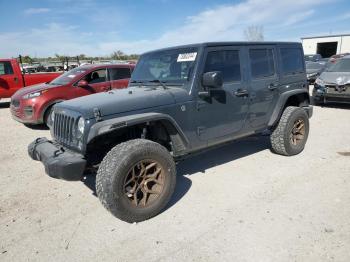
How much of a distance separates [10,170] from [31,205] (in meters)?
1.53

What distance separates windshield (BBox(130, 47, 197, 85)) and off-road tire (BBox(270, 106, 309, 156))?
2.07 metres

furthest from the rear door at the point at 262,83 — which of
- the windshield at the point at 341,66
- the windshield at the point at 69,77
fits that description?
the windshield at the point at 341,66

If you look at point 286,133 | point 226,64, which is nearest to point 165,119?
point 226,64

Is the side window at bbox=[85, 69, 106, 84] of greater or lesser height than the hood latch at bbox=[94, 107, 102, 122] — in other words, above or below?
above

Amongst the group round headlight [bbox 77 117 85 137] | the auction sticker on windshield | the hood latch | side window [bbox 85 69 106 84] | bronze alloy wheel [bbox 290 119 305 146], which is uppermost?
the auction sticker on windshield

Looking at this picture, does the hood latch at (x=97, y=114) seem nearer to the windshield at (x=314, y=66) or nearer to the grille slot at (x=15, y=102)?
the grille slot at (x=15, y=102)

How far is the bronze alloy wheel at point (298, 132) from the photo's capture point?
5453 mm

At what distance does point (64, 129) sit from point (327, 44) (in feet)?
166

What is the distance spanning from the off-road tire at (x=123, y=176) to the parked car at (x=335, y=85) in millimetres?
7806

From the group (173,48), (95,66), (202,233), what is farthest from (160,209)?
(95,66)

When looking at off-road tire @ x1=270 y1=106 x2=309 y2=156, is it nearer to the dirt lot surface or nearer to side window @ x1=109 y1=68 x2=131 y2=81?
the dirt lot surface

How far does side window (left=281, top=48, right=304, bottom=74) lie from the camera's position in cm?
529

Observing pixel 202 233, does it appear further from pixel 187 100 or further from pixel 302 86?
pixel 302 86

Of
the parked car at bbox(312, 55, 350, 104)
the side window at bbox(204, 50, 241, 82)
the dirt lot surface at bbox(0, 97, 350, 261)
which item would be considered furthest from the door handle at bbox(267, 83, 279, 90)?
the parked car at bbox(312, 55, 350, 104)
